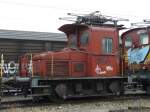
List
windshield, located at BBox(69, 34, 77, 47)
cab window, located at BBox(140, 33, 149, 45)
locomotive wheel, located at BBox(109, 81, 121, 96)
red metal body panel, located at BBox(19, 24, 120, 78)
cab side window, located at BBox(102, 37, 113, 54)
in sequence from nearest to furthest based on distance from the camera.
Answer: red metal body panel, located at BBox(19, 24, 120, 78) < cab side window, located at BBox(102, 37, 113, 54) < locomotive wheel, located at BBox(109, 81, 121, 96) < windshield, located at BBox(69, 34, 77, 47) < cab window, located at BBox(140, 33, 149, 45)

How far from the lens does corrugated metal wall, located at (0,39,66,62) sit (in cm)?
2086

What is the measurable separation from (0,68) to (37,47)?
7.68m

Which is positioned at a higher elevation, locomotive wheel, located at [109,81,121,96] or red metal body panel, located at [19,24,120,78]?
red metal body panel, located at [19,24,120,78]

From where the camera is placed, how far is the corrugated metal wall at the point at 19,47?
20859 mm

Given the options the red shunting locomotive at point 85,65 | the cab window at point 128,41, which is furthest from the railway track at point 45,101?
the cab window at point 128,41

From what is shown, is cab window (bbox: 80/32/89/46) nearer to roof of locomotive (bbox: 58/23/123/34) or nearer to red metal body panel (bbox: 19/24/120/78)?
red metal body panel (bbox: 19/24/120/78)

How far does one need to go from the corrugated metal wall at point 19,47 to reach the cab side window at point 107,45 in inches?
238

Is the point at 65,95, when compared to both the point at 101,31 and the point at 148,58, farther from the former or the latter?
the point at 148,58

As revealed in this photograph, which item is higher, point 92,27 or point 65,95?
point 92,27

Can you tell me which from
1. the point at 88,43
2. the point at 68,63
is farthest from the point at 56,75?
the point at 88,43

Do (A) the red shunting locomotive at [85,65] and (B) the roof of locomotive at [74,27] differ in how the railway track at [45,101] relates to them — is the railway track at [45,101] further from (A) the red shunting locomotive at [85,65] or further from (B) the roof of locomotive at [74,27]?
(B) the roof of locomotive at [74,27]

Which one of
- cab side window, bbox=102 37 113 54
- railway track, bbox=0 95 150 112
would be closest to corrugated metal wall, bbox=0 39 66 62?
railway track, bbox=0 95 150 112

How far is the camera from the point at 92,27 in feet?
54.0

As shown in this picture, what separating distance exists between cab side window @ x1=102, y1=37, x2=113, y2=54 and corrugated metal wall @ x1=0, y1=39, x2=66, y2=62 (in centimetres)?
605
